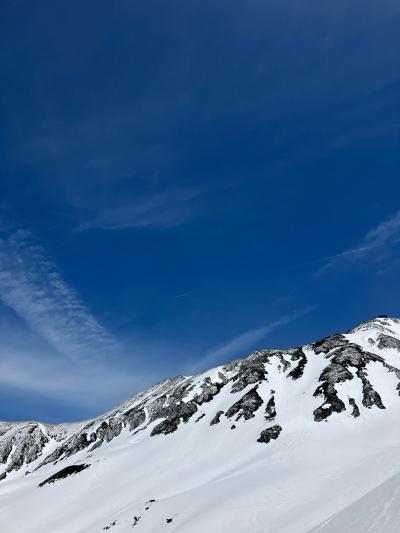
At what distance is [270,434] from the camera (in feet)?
215

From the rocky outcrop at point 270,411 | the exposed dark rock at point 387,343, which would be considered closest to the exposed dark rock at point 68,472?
the rocky outcrop at point 270,411

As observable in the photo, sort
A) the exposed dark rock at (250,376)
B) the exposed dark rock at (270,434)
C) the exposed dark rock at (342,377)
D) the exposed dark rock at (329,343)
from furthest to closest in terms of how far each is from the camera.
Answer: the exposed dark rock at (329,343), the exposed dark rock at (250,376), the exposed dark rock at (342,377), the exposed dark rock at (270,434)

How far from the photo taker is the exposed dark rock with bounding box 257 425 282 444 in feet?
212

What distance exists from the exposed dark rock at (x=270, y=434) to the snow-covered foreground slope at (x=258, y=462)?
0.68 feet

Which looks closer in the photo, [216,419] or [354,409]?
[354,409]

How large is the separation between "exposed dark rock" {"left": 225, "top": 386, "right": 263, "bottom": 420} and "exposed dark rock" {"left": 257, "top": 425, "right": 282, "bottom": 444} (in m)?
8.94

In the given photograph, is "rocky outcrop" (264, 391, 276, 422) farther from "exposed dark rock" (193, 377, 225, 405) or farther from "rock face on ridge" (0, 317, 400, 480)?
"exposed dark rock" (193, 377, 225, 405)

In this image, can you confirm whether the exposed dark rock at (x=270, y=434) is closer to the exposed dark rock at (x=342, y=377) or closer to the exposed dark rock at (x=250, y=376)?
the exposed dark rock at (x=342, y=377)

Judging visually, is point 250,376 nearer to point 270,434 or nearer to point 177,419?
point 177,419

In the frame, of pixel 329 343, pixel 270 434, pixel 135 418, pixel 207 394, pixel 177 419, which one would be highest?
pixel 135 418

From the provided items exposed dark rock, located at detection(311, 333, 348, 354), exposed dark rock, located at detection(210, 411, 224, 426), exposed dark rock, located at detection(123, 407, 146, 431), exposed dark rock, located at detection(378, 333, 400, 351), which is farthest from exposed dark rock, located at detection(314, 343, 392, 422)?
exposed dark rock, located at detection(123, 407, 146, 431)

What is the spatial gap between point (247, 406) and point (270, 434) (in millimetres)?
14161

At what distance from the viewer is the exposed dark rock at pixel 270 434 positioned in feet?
212

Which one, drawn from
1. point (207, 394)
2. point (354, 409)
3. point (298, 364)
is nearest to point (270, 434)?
point (354, 409)
